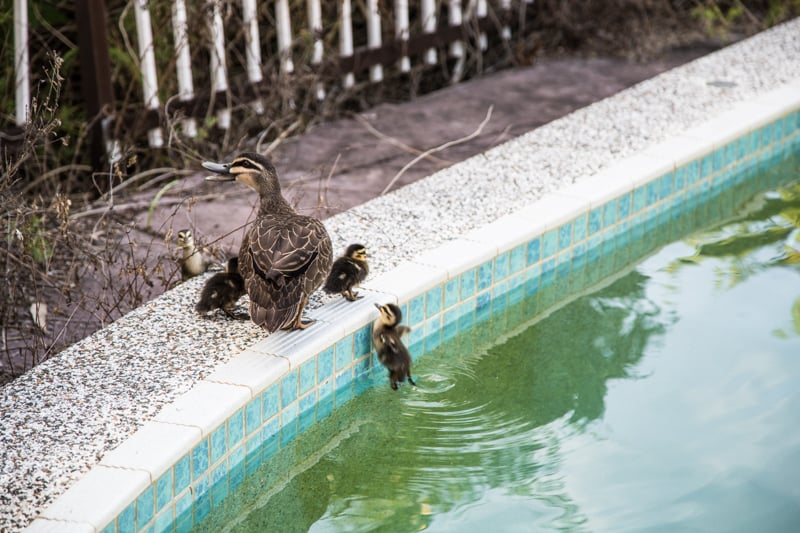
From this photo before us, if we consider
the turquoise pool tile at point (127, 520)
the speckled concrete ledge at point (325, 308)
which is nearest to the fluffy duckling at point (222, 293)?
the speckled concrete ledge at point (325, 308)

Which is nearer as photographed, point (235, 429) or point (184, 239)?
point (235, 429)

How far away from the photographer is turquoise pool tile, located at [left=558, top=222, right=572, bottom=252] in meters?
6.55

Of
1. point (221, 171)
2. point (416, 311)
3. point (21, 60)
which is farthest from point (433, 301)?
point (21, 60)

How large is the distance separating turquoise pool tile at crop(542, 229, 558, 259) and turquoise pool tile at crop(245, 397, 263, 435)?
2321mm

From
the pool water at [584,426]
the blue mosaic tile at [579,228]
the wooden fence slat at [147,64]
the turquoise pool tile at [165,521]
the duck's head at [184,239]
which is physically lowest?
the pool water at [584,426]

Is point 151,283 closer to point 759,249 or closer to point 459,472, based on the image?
point 459,472

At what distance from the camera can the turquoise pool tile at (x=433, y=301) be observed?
579 cm

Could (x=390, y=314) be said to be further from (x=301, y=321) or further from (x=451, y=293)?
(x=451, y=293)

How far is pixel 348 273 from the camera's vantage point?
546 cm

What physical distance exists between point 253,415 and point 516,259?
2.12 m

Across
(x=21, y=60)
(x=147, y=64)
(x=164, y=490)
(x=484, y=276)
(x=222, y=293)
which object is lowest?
(x=164, y=490)

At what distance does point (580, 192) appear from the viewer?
6.75 metres

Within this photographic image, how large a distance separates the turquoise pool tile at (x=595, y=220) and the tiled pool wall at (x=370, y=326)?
0.01m

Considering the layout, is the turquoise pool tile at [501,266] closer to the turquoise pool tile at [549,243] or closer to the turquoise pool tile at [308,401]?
the turquoise pool tile at [549,243]
